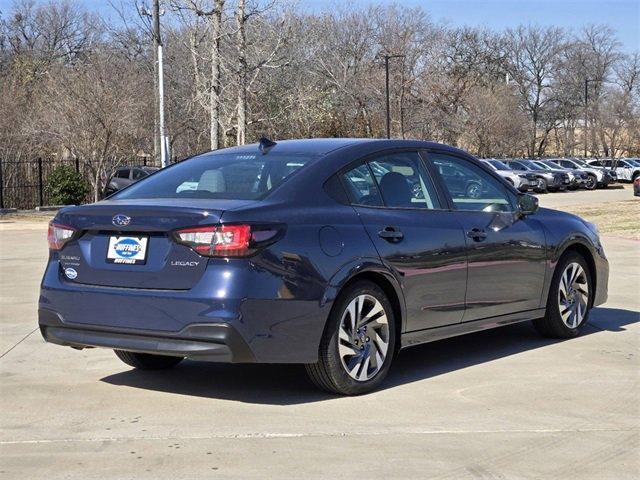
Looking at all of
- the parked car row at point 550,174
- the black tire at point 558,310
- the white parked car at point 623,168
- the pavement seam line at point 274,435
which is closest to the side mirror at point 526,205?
the black tire at point 558,310

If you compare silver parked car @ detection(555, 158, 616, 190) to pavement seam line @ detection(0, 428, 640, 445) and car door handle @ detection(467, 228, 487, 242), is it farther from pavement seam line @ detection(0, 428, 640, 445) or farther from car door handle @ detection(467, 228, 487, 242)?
pavement seam line @ detection(0, 428, 640, 445)

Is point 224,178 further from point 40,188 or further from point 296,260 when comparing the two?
point 40,188

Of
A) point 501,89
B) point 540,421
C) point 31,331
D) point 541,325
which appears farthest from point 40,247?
point 501,89

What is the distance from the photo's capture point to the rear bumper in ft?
18.7

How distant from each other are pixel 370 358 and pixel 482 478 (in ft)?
5.83

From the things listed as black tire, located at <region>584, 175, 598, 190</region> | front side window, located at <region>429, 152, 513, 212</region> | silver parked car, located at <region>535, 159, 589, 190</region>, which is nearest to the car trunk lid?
front side window, located at <region>429, 152, 513, 212</region>

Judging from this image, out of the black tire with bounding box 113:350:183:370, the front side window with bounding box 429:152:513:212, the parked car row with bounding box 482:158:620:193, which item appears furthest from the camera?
the parked car row with bounding box 482:158:620:193

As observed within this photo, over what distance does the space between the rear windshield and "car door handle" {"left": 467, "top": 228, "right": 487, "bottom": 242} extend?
1.39 meters

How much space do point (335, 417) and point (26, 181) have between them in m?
31.9

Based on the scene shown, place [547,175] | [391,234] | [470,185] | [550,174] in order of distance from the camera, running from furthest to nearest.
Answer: [550,174] < [547,175] < [470,185] < [391,234]

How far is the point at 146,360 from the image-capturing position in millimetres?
7188

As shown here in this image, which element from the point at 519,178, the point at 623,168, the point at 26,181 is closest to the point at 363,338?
the point at 26,181

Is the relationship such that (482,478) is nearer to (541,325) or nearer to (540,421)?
(540,421)

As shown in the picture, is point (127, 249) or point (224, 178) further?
point (224, 178)
